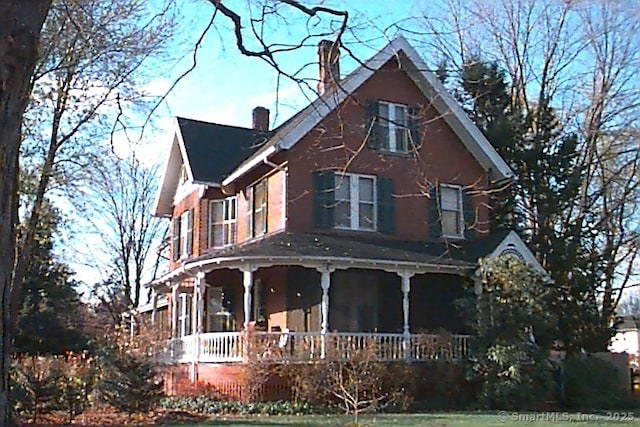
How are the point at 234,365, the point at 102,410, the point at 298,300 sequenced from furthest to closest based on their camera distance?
the point at 298,300, the point at 234,365, the point at 102,410

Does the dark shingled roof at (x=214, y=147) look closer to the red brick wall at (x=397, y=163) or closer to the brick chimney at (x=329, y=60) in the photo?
the red brick wall at (x=397, y=163)

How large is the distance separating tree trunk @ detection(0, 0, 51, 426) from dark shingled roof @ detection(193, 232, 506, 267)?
1451 centimetres

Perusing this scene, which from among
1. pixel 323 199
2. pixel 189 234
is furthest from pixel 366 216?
pixel 189 234

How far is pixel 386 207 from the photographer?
74.2 ft

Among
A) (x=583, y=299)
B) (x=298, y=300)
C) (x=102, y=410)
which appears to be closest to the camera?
(x=102, y=410)

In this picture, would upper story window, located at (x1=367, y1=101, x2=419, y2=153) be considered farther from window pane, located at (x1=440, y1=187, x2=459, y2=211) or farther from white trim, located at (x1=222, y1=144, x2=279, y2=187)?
white trim, located at (x1=222, y1=144, x2=279, y2=187)

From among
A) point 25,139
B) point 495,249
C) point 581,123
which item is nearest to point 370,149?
point 495,249

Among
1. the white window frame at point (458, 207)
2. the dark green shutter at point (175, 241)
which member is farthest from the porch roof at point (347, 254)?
the dark green shutter at point (175, 241)

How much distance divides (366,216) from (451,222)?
287 centimetres

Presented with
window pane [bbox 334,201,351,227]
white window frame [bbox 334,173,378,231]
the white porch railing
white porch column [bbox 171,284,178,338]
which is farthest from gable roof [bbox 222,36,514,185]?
the white porch railing

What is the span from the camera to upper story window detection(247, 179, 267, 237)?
902 inches

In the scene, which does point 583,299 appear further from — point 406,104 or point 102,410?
point 102,410

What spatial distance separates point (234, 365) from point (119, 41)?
8.10 meters

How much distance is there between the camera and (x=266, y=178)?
2291 cm
